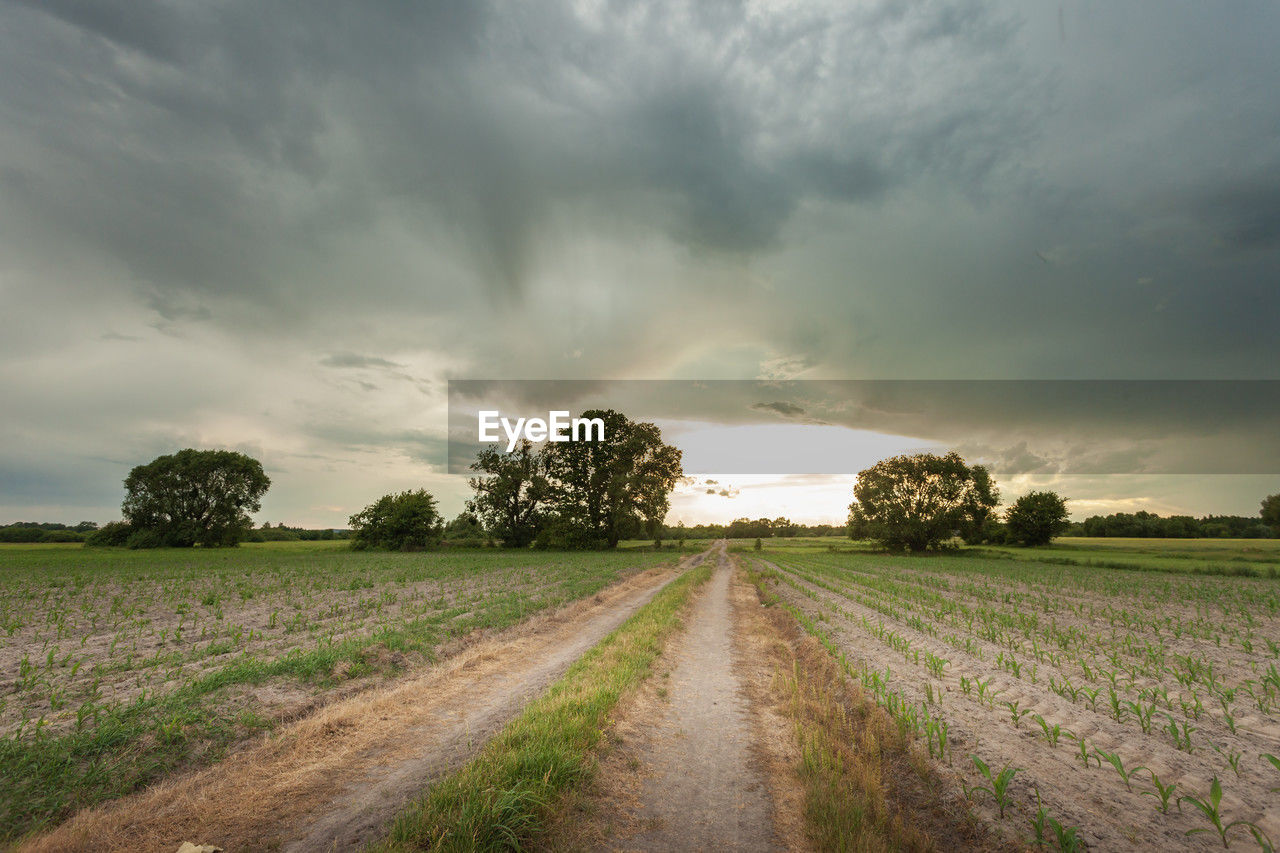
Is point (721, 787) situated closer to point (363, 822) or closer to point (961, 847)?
point (961, 847)

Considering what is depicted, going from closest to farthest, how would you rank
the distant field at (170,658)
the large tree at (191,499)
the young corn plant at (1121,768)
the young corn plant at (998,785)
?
the young corn plant at (998,785) < the young corn plant at (1121,768) < the distant field at (170,658) < the large tree at (191,499)

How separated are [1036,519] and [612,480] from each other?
76.1 metres

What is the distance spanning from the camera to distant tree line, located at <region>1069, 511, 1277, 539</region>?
90.1m

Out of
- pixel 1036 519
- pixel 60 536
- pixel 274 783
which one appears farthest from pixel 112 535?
pixel 1036 519

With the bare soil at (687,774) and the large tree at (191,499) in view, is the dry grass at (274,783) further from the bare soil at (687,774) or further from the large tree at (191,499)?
the large tree at (191,499)

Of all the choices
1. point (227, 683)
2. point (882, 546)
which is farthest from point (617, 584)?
point (882, 546)

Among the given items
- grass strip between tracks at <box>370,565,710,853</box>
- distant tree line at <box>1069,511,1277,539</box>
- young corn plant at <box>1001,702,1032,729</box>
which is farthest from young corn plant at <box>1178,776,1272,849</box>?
distant tree line at <box>1069,511,1277,539</box>

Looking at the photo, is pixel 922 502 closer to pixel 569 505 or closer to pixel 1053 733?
pixel 569 505

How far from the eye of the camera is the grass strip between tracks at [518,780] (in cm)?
471

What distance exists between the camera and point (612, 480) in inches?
2557

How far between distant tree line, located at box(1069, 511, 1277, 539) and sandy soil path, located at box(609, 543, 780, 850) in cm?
12225

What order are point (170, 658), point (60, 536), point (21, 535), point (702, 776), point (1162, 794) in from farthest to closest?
point (60, 536) → point (21, 535) → point (170, 658) → point (702, 776) → point (1162, 794)

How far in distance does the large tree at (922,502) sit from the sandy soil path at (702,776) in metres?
77.1

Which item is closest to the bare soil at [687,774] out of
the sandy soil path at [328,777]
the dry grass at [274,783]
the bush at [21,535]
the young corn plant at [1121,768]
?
the sandy soil path at [328,777]
